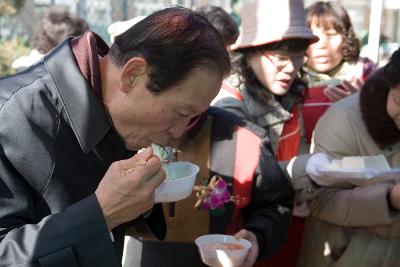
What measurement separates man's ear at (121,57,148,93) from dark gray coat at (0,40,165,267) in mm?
83

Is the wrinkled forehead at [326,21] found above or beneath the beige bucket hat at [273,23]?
beneath

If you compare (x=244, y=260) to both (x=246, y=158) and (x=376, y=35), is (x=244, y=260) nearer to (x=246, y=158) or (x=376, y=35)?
(x=246, y=158)

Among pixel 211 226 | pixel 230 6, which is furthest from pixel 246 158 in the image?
pixel 230 6

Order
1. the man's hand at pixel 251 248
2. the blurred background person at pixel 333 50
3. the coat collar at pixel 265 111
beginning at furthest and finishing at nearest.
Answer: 1. the blurred background person at pixel 333 50
2. the coat collar at pixel 265 111
3. the man's hand at pixel 251 248

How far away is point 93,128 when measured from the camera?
131cm

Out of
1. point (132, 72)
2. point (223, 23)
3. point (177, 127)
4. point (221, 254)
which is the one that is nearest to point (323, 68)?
point (223, 23)

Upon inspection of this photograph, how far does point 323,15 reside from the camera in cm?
330

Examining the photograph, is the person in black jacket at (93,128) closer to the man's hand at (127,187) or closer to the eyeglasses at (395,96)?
the man's hand at (127,187)

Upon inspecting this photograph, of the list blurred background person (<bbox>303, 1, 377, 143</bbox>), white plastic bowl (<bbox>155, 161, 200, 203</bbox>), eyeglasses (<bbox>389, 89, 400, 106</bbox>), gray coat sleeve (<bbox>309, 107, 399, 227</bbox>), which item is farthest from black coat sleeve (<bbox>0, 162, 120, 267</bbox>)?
blurred background person (<bbox>303, 1, 377, 143</bbox>)

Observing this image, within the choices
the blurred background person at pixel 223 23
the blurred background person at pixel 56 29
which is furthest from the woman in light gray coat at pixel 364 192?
the blurred background person at pixel 56 29

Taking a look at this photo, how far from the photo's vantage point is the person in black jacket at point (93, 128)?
1120mm

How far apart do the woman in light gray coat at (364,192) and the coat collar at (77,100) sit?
1.12 metres

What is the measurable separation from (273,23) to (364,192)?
0.89 metres

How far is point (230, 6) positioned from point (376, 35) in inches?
204
